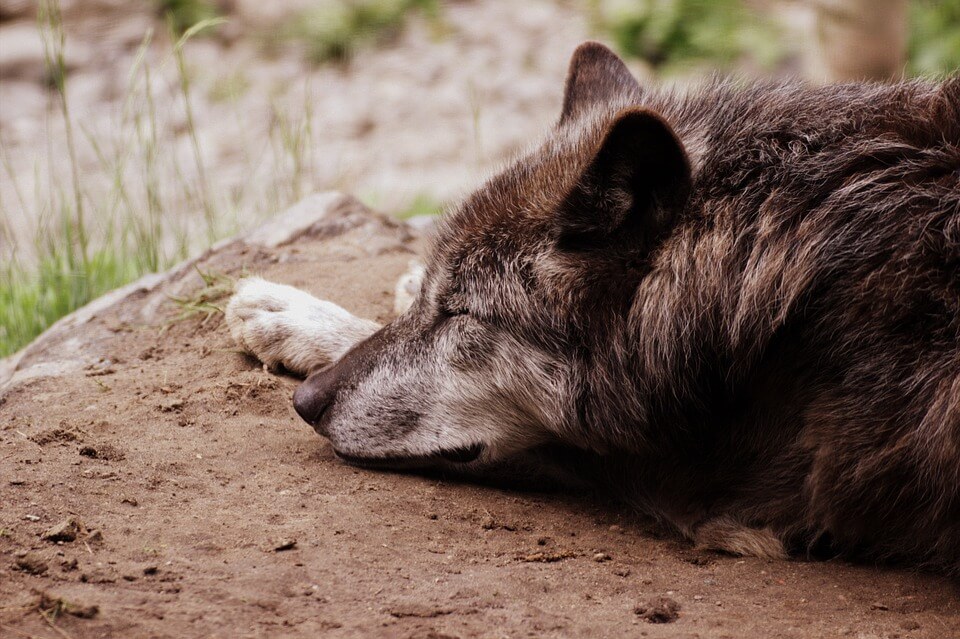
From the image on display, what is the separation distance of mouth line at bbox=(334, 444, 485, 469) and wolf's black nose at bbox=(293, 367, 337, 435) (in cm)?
13

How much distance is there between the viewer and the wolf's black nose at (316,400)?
3154 millimetres

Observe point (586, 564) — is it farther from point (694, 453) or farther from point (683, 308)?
point (683, 308)

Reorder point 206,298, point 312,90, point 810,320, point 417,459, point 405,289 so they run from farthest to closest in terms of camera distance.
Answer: point 312,90 → point 206,298 → point 405,289 → point 417,459 → point 810,320

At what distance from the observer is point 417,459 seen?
3.10 metres

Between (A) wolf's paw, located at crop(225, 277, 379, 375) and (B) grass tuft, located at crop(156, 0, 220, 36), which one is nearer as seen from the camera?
(A) wolf's paw, located at crop(225, 277, 379, 375)

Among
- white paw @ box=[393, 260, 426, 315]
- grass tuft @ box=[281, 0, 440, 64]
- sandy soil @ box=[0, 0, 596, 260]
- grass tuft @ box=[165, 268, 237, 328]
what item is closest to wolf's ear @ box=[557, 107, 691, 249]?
white paw @ box=[393, 260, 426, 315]

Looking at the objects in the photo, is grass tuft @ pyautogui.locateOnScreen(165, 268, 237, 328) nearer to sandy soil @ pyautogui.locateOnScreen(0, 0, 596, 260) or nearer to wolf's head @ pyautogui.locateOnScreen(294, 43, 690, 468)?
wolf's head @ pyautogui.locateOnScreen(294, 43, 690, 468)

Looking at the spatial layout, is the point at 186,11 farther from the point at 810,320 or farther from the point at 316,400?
the point at 810,320

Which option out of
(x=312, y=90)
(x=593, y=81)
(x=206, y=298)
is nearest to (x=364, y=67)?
(x=312, y=90)

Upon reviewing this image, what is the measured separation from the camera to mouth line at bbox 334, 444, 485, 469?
307 cm

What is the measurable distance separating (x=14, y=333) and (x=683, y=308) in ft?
11.8

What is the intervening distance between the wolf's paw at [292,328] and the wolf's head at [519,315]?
1.27ft

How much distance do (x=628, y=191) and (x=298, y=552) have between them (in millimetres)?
1314

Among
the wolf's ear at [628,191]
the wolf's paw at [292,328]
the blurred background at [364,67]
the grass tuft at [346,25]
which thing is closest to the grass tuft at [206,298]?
the wolf's paw at [292,328]
